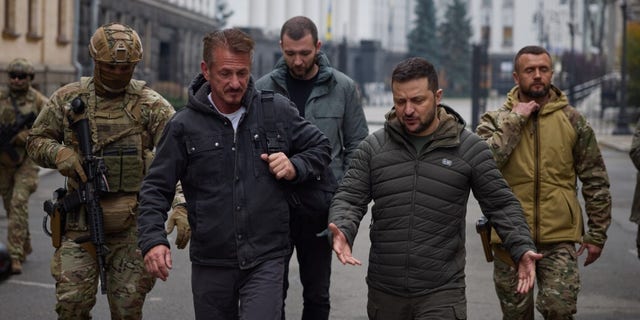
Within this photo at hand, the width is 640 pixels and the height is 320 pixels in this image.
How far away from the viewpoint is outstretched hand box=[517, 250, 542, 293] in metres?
5.54

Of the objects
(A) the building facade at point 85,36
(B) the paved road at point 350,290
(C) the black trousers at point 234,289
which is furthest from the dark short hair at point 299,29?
(A) the building facade at point 85,36

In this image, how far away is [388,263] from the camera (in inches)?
226

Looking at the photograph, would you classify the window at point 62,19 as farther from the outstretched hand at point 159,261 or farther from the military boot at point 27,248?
the outstretched hand at point 159,261

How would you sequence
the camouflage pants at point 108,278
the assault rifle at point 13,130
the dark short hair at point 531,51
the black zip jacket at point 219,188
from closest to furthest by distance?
the black zip jacket at point 219,188 → the camouflage pants at point 108,278 → the dark short hair at point 531,51 → the assault rifle at point 13,130

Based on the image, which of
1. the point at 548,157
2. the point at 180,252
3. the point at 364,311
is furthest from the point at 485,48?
the point at 548,157

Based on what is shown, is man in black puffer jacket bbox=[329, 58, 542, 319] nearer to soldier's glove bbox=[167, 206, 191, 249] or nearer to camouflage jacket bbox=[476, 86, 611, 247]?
soldier's glove bbox=[167, 206, 191, 249]

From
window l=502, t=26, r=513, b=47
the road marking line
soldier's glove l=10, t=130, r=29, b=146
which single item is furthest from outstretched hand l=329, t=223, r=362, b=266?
window l=502, t=26, r=513, b=47

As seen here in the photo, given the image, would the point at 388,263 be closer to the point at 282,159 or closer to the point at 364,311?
the point at 282,159

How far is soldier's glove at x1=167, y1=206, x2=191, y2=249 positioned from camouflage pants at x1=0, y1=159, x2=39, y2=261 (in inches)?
227

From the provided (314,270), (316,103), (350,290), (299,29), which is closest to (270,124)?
(314,270)

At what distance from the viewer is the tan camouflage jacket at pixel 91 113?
6750 mm

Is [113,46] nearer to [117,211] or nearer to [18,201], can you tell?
[117,211]

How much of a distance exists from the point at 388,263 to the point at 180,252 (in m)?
7.43

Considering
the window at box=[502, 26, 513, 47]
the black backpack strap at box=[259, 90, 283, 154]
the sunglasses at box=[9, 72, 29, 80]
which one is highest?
the window at box=[502, 26, 513, 47]
